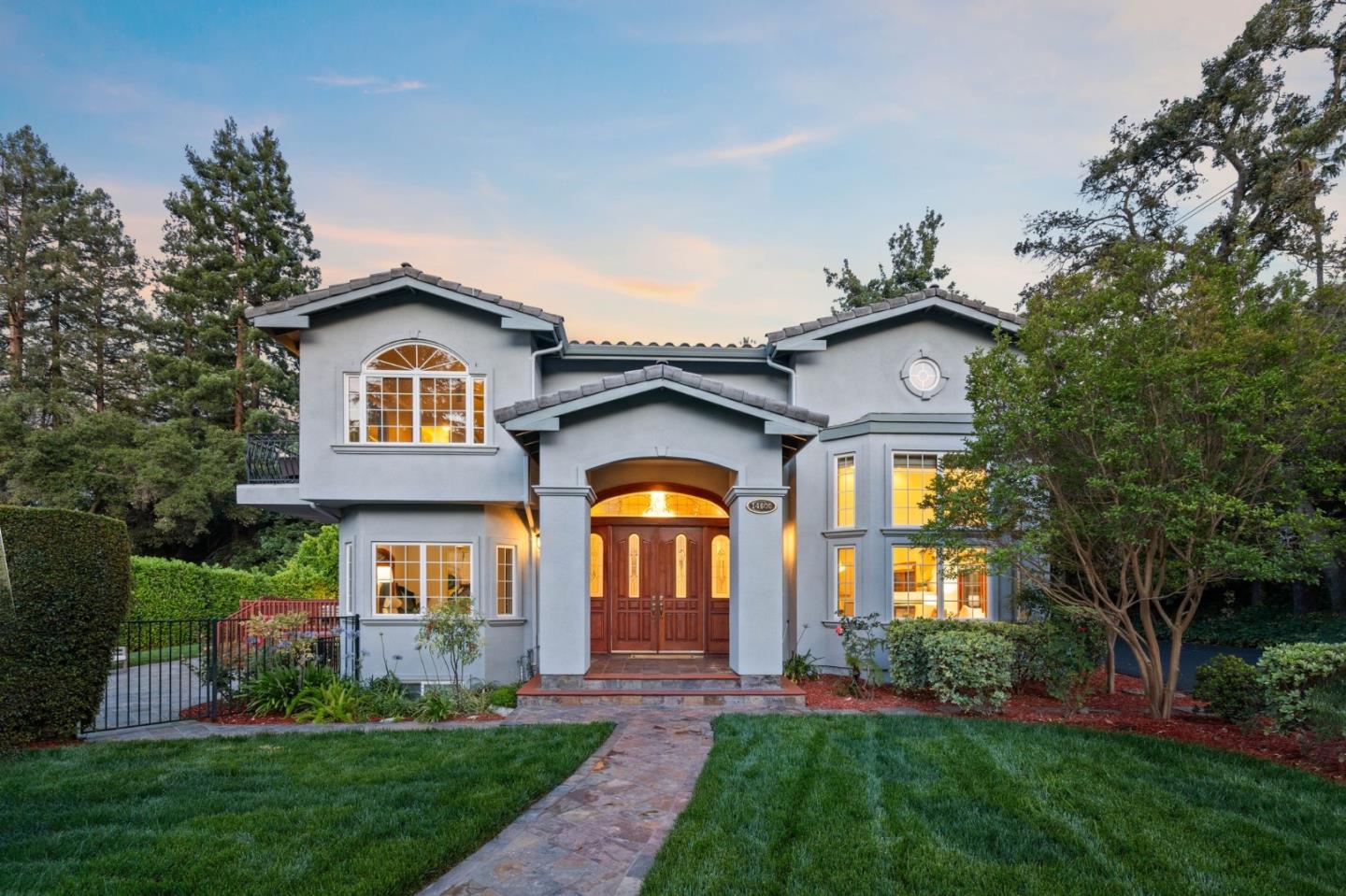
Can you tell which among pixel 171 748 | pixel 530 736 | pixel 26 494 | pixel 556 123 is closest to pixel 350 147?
pixel 556 123

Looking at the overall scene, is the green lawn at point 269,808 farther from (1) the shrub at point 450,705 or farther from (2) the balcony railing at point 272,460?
(2) the balcony railing at point 272,460

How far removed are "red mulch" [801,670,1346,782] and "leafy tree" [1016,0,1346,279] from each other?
419 inches

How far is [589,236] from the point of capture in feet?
55.4

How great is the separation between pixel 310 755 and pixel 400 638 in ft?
13.2

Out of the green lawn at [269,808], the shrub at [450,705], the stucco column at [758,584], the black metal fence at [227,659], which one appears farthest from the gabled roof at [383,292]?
the green lawn at [269,808]

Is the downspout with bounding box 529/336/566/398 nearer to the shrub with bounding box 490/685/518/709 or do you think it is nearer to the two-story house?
the two-story house

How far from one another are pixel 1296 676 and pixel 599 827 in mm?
7303

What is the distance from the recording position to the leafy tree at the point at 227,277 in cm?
2814

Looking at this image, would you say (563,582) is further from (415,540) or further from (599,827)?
(599,827)

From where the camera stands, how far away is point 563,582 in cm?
930

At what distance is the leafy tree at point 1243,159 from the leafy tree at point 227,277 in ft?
101

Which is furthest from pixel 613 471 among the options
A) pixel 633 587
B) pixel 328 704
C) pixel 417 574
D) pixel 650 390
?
pixel 328 704

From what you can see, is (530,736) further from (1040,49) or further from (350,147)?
(1040,49)

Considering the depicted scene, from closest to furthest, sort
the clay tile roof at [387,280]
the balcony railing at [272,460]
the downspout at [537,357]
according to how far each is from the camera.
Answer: the clay tile roof at [387,280]
the downspout at [537,357]
the balcony railing at [272,460]
